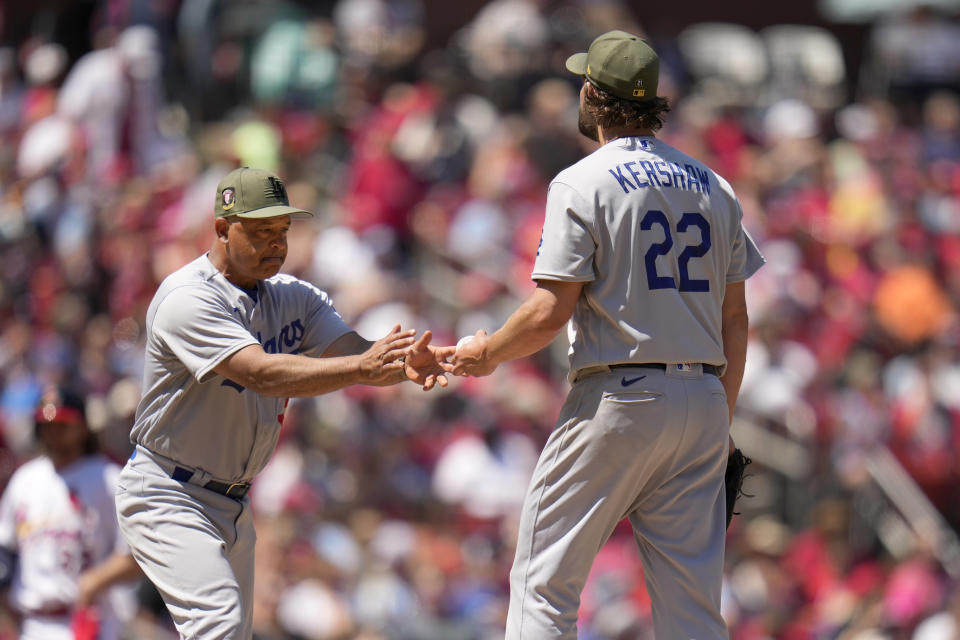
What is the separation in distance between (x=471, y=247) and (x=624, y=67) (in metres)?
7.84

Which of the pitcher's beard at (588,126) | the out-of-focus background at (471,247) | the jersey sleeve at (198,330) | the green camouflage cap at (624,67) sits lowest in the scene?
A: the out-of-focus background at (471,247)

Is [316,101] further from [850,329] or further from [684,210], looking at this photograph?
[684,210]

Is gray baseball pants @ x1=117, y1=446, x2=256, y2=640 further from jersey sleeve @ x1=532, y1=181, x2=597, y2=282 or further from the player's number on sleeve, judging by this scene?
the player's number on sleeve

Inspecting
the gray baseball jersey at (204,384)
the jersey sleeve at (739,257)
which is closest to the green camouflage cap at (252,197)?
the gray baseball jersey at (204,384)

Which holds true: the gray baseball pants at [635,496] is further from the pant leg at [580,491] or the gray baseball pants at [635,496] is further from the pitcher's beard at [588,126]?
the pitcher's beard at [588,126]

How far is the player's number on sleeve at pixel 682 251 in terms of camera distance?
482 centimetres

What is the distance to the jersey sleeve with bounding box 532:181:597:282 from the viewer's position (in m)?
4.78

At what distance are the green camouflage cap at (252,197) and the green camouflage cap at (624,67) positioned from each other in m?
1.22

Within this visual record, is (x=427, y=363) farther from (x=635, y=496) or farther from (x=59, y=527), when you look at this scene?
(x=59, y=527)

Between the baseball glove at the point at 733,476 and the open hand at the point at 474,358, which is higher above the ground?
the open hand at the point at 474,358

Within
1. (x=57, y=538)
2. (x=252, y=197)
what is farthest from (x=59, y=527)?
(x=252, y=197)

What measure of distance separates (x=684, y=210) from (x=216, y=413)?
1.88 m

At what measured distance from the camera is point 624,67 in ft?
16.1

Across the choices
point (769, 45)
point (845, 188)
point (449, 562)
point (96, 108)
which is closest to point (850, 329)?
point (845, 188)
